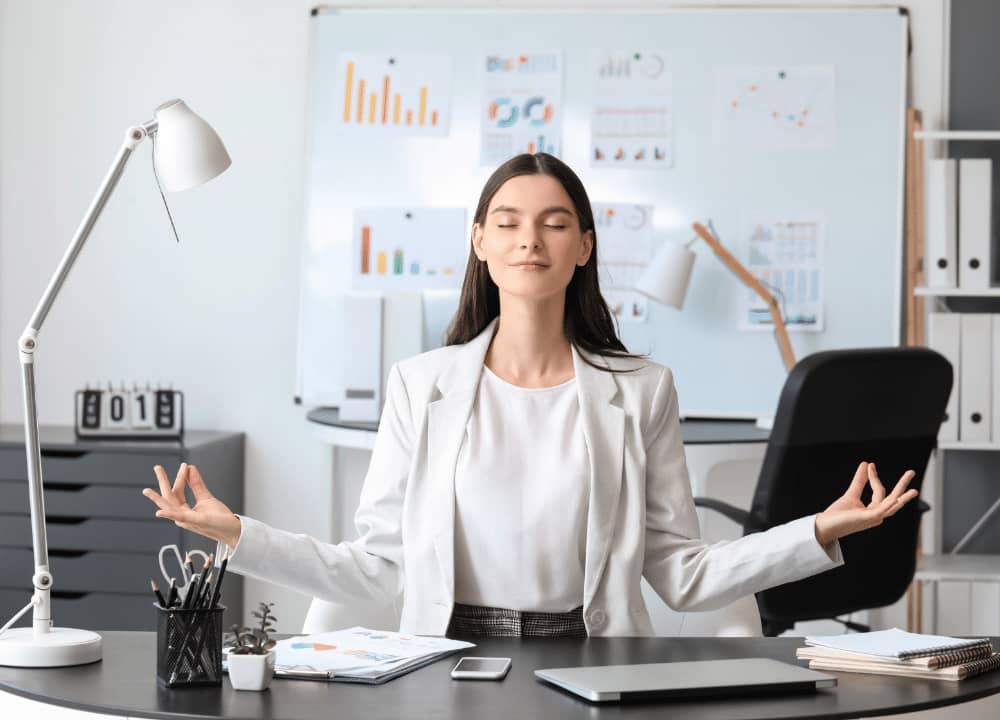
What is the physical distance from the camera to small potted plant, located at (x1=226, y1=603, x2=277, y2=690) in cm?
129

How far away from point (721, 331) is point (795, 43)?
2.95 feet

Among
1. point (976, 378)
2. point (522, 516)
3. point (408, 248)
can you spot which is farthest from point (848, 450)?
point (408, 248)

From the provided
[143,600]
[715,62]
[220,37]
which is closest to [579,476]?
[143,600]

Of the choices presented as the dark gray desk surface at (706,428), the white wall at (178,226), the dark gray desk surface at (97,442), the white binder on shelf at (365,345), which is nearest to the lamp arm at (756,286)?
the dark gray desk surface at (706,428)

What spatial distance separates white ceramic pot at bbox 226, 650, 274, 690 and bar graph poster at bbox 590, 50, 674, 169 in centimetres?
272

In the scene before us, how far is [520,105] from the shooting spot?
3807 mm

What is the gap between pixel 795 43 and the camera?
372 cm

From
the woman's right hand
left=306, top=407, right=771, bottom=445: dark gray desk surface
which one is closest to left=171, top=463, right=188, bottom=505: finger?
the woman's right hand

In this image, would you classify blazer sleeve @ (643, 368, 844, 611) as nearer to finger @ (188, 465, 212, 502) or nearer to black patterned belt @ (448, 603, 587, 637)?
black patterned belt @ (448, 603, 587, 637)

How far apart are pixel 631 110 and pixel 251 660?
2789mm

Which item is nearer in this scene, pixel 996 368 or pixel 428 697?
pixel 428 697

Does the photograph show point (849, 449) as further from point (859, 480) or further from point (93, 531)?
point (93, 531)

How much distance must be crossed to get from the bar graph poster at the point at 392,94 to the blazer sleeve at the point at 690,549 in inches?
82.0

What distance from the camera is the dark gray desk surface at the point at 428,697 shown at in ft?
3.98
